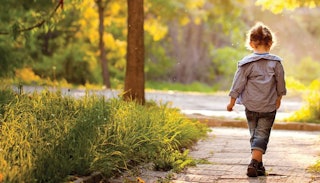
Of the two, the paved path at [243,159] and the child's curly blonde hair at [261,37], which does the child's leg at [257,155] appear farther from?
the child's curly blonde hair at [261,37]

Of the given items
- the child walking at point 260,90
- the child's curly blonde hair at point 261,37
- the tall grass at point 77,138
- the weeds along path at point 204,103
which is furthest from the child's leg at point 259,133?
the weeds along path at point 204,103

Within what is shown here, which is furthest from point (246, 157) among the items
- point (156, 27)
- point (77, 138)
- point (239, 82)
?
point (156, 27)

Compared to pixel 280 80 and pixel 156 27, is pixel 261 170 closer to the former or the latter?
pixel 280 80

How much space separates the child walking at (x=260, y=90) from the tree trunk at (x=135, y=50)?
4857 millimetres

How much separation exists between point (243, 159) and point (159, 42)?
2526cm

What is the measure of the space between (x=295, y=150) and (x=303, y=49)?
3044 centimetres

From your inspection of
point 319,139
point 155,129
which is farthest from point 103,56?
point 155,129

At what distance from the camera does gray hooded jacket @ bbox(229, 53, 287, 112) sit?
6.84 meters

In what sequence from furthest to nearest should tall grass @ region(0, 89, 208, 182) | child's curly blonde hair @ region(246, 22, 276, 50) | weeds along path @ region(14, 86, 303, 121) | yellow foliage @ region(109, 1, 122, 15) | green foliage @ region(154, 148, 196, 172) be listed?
yellow foliage @ region(109, 1, 122, 15), weeds along path @ region(14, 86, 303, 121), child's curly blonde hair @ region(246, 22, 276, 50), green foliage @ region(154, 148, 196, 172), tall grass @ region(0, 89, 208, 182)

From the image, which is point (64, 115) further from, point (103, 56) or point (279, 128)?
point (103, 56)

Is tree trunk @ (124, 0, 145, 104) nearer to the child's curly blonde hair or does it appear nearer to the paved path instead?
the paved path

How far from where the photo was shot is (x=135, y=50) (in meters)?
11.7

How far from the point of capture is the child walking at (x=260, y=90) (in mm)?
6840

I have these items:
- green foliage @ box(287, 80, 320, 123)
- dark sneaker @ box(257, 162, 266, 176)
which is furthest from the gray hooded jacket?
green foliage @ box(287, 80, 320, 123)
